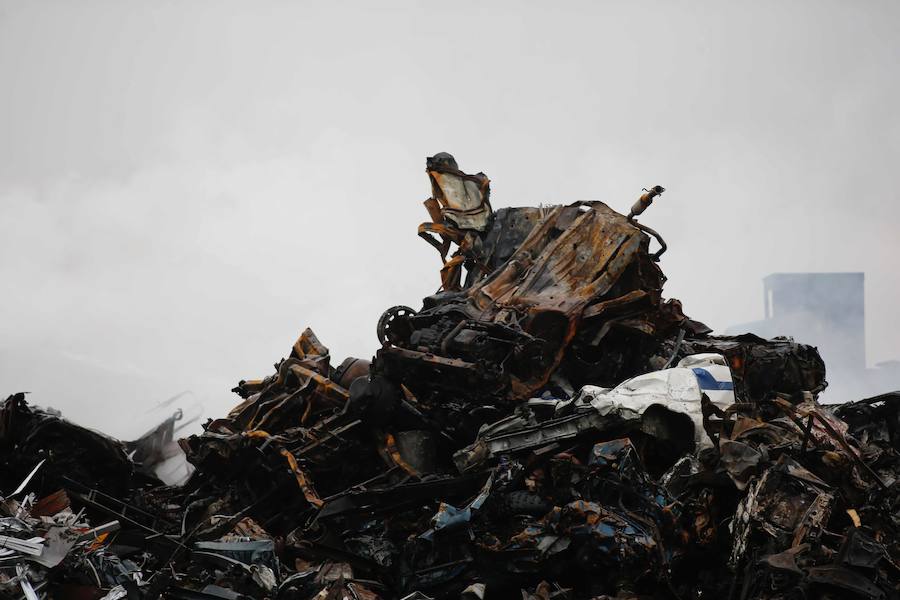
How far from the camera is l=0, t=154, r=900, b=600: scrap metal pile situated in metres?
4.28

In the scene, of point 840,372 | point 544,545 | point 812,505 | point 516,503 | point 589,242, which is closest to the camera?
point 812,505

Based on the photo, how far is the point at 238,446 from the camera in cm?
610

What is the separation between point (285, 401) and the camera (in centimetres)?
646

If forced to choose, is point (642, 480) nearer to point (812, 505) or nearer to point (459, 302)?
point (812, 505)

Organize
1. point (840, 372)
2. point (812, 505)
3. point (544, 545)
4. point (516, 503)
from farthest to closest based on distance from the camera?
1. point (840, 372)
2. point (516, 503)
3. point (544, 545)
4. point (812, 505)

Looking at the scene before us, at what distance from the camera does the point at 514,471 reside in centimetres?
483

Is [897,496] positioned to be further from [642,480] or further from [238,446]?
[238,446]

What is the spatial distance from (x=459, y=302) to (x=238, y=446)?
1.95 metres

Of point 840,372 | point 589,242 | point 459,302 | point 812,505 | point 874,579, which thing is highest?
point 840,372

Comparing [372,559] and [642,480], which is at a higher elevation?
[642,480]

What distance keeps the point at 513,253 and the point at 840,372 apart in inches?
481

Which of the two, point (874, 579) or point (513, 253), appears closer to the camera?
point (874, 579)

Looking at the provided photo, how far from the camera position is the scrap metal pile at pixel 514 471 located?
14.0 feet

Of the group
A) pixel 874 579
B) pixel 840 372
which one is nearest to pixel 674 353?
pixel 874 579
